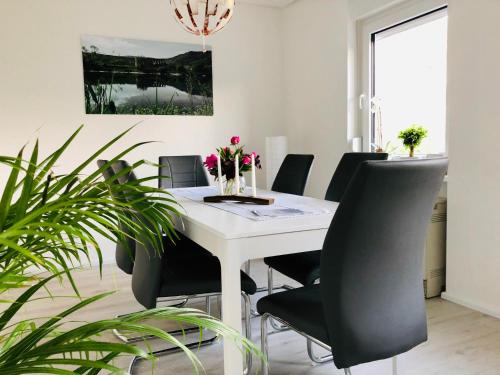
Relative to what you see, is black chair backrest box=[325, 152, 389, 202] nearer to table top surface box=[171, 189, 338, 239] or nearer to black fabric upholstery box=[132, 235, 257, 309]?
table top surface box=[171, 189, 338, 239]

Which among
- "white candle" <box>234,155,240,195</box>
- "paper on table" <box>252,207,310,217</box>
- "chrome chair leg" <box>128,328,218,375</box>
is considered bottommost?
"chrome chair leg" <box>128,328,218,375</box>

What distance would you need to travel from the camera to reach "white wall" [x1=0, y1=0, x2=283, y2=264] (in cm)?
371

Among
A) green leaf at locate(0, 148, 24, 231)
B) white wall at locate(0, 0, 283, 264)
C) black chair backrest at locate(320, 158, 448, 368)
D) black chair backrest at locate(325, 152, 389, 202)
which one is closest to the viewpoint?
green leaf at locate(0, 148, 24, 231)

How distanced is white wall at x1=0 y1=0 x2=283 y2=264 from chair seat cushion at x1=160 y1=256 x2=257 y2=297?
2.03m

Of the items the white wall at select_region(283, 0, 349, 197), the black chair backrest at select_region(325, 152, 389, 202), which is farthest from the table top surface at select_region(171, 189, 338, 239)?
the white wall at select_region(283, 0, 349, 197)

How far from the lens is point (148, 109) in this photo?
4.16m

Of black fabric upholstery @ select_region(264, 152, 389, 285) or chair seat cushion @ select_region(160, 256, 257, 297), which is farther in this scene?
black fabric upholstery @ select_region(264, 152, 389, 285)

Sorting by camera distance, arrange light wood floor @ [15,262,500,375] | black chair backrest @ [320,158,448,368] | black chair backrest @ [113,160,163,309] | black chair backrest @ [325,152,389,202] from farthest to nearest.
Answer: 1. black chair backrest @ [325,152,389,202]
2. light wood floor @ [15,262,500,375]
3. black chair backrest @ [113,160,163,309]
4. black chair backrest @ [320,158,448,368]

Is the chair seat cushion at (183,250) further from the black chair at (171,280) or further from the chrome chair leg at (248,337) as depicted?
the chrome chair leg at (248,337)

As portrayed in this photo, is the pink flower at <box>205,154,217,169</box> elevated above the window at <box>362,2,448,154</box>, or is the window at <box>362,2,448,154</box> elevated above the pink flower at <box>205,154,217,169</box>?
the window at <box>362,2,448,154</box>

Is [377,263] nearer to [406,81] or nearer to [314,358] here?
[314,358]

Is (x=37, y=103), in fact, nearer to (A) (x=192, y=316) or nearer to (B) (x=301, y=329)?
(B) (x=301, y=329)

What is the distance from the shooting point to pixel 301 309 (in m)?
1.48

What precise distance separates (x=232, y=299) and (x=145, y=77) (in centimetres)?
310
